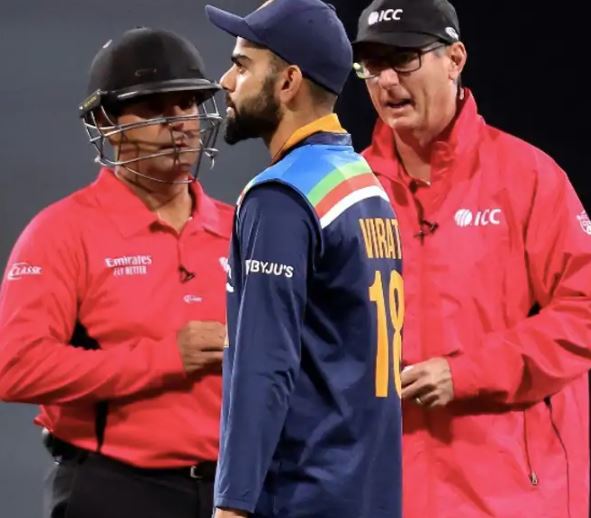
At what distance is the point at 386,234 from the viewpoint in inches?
76.9

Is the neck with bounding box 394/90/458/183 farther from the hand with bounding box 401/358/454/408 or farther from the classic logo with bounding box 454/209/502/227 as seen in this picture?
the hand with bounding box 401/358/454/408

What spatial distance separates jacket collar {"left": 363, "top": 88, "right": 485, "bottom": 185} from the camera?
7.89ft

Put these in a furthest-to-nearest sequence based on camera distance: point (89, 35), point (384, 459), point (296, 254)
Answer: point (89, 35)
point (384, 459)
point (296, 254)

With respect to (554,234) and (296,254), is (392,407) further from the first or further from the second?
(554,234)

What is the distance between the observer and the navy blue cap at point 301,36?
1956 mm

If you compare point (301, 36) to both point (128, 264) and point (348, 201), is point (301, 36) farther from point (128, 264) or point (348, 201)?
point (128, 264)

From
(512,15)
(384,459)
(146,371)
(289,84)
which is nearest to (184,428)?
(146,371)

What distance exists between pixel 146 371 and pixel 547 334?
0.65 meters

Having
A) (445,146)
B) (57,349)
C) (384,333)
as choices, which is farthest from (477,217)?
(57,349)

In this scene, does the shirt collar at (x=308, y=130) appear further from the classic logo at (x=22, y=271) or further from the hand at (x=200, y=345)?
the classic logo at (x=22, y=271)

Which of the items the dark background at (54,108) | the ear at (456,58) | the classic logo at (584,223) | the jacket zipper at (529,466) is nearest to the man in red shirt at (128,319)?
the ear at (456,58)

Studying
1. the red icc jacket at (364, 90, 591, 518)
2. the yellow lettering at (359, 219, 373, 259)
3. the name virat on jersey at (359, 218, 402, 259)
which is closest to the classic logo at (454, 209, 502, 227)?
the red icc jacket at (364, 90, 591, 518)

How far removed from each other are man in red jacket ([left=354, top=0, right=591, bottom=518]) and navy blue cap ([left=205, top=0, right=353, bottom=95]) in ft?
1.33

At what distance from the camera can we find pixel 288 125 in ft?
6.45
